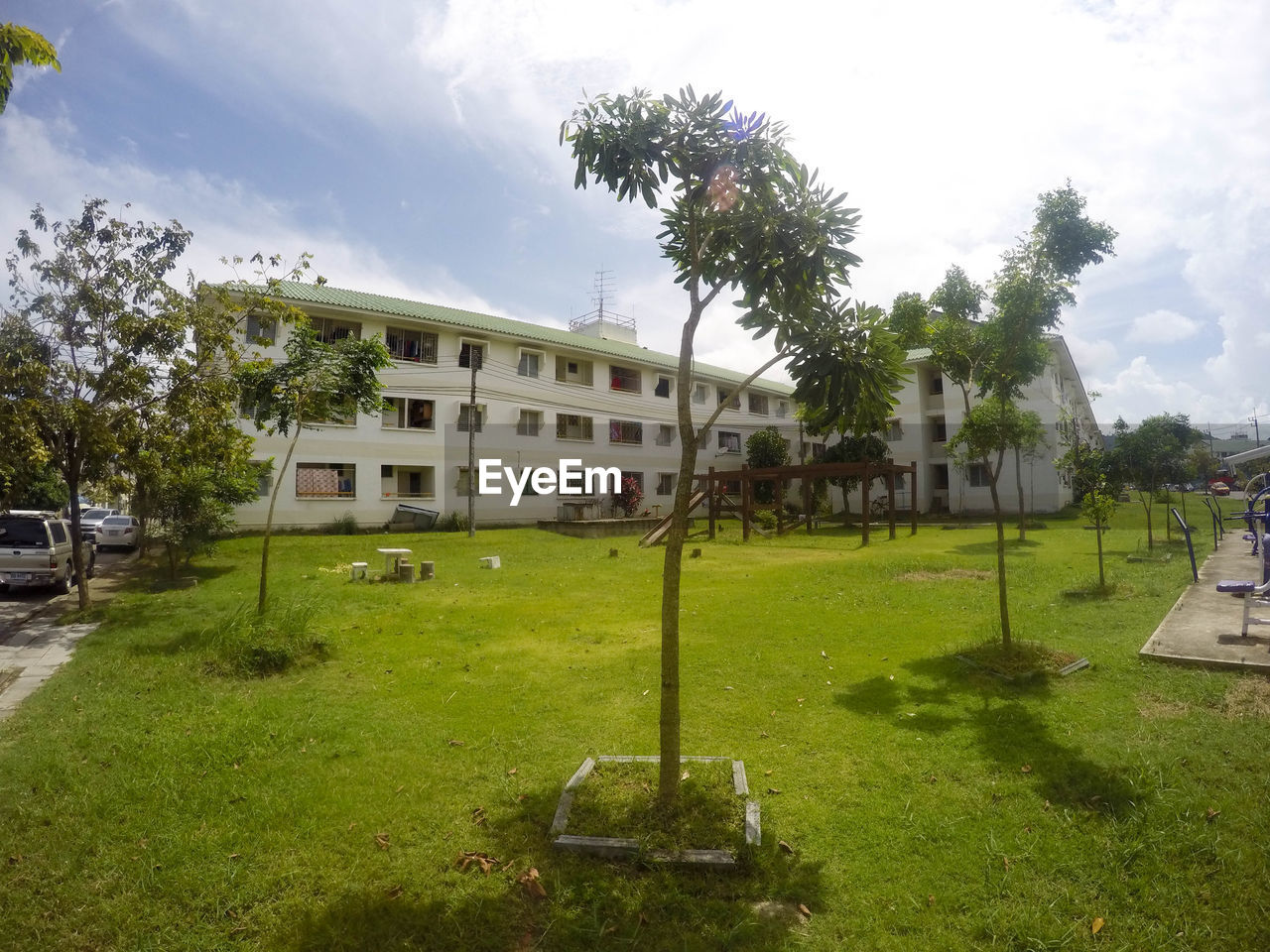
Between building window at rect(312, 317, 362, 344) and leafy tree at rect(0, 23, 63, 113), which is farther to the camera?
building window at rect(312, 317, 362, 344)

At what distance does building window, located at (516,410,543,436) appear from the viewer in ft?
107

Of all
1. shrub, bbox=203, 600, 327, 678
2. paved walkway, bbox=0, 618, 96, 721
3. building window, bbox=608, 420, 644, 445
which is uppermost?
building window, bbox=608, 420, 644, 445

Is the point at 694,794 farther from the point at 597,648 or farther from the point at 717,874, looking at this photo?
the point at 597,648

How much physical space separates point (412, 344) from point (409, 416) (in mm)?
3059

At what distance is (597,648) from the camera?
963cm

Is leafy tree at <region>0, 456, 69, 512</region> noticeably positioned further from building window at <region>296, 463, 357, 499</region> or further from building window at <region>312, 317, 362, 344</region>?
building window at <region>312, 317, 362, 344</region>

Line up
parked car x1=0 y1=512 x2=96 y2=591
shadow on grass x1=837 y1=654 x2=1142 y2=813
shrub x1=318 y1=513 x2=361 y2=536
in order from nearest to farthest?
shadow on grass x1=837 y1=654 x2=1142 y2=813 < parked car x1=0 y1=512 x2=96 y2=591 < shrub x1=318 y1=513 x2=361 y2=536

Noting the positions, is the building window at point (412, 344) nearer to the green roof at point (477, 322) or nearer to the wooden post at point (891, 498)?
the green roof at point (477, 322)

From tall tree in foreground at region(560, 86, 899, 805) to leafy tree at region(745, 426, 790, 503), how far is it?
3348 centimetres

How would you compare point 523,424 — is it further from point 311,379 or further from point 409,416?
point 311,379

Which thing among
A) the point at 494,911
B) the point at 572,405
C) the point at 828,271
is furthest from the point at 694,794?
the point at 572,405

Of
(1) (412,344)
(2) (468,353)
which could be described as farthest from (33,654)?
(2) (468,353)

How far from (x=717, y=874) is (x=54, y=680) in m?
8.79

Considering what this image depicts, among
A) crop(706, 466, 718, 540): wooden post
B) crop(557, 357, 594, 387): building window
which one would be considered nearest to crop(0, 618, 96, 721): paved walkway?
crop(706, 466, 718, 540): wooden post
